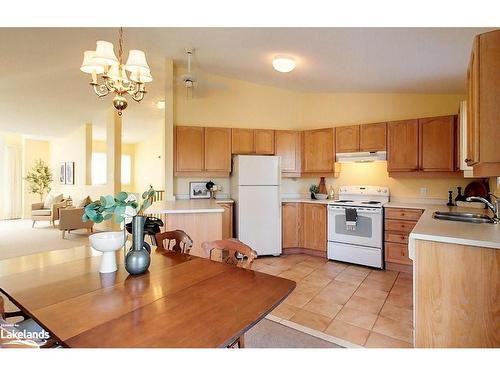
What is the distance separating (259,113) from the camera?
15.0 ft

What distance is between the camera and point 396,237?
3.44m

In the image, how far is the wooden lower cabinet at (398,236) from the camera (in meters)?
3.36

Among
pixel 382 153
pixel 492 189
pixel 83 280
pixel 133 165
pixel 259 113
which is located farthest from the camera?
pixel 133 165

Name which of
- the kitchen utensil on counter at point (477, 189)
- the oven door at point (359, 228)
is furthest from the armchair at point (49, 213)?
the kitchen utensil on counter at point (477, 189)

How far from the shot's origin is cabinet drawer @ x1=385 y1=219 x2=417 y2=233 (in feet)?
11.0

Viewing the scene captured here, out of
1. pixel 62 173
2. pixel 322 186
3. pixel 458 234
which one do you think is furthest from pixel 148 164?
pixel 458 234

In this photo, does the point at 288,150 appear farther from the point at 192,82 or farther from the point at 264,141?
the point at 192,82

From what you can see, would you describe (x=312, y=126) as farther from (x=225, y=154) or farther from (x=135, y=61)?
(x=135, y=61)

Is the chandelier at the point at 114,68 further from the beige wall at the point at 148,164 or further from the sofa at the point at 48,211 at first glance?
the beige wall at the point at 148,164

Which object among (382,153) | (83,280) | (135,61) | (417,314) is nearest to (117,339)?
(83,280)

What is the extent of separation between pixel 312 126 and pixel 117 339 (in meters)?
4.41

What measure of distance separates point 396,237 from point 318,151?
5.67 feet

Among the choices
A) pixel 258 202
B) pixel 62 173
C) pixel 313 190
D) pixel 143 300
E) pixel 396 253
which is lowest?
pixel 396 253
